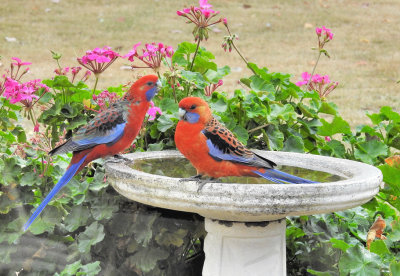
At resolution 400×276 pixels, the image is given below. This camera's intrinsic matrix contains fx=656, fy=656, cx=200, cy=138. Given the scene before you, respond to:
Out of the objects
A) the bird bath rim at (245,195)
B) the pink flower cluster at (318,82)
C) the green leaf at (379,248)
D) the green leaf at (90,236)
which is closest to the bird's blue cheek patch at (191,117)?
the bird bath rim at (245,195)

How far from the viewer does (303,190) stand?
2.23 m

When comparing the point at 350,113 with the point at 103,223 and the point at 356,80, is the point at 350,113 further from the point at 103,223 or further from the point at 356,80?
the point at 103,223

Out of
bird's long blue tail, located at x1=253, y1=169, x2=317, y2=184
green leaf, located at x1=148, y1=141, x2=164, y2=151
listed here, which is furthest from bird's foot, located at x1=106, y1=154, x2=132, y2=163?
bird's long blue tail, located at x1=253, y1=169, x2=317, y2=184

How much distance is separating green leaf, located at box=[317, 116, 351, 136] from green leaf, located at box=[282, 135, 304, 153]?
205mm

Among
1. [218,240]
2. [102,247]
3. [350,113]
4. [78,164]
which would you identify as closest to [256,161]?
[218,240]

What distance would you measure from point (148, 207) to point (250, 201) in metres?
0.82

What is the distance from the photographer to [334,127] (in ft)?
10.9

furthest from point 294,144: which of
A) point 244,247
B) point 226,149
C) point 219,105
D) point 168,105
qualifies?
point 226,149

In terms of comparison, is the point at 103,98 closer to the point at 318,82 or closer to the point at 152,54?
the point at 152,54

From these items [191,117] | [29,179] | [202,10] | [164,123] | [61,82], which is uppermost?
[202,10]

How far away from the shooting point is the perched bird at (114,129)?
262cm

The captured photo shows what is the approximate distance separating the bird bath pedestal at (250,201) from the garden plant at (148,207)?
0.84 ft

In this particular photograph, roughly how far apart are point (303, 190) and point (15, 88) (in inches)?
56.1

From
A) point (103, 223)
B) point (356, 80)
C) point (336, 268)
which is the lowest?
point (356, 80)
